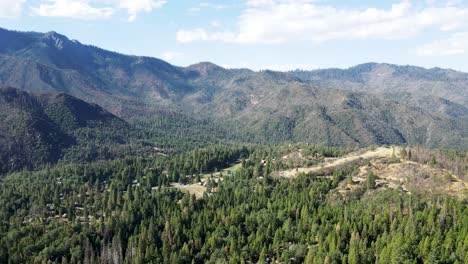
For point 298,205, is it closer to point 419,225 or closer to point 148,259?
point 419,225

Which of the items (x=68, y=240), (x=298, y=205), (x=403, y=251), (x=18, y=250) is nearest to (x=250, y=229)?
(x=298, y=205)

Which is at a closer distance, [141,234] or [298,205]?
[141,234]

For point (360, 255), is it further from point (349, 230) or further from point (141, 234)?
point (141, 234)

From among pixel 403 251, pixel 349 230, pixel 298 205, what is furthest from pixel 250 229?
pixel 403 251

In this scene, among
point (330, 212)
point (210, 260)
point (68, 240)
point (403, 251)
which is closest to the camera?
point (403, 251)

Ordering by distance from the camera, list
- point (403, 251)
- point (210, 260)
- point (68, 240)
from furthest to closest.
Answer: point (68, 240)
point (210, 260)
point (403, 251)

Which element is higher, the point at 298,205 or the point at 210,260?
the point at 298,205

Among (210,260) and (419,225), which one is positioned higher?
(419,225)

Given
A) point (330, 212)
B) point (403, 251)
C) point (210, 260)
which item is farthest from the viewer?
point (330, 212)

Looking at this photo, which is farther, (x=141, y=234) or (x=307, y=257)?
(x=141, y=234)
